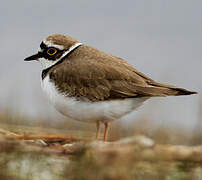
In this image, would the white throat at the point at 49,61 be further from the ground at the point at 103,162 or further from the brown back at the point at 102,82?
the ground at the point at 103,162

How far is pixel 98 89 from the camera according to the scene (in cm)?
Answer: 500

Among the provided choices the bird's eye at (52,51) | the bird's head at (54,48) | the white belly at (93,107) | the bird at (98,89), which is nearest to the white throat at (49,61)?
the bird's head at (54,48)

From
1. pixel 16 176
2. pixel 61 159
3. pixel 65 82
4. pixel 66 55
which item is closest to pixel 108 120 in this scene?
pixel 65 82

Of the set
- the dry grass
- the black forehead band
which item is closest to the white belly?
the black forehead band

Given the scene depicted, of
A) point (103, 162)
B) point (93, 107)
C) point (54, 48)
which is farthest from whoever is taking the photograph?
point (54, 48)

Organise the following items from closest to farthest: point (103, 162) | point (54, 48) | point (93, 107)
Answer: point (103, 162)
point (93, 107)
point (54, 48)

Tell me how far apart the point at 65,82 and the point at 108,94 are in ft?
1.92

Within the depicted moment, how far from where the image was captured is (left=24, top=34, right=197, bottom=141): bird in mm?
4993

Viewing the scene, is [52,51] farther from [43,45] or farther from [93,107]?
[93,107]

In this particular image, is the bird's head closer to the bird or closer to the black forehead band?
the black forehead band

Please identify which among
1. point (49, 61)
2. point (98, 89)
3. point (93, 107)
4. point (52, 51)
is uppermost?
point (52, 51)

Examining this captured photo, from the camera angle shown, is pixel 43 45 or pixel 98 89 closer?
pixel 98 89

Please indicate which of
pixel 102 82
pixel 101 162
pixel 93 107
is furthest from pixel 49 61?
pixel 101 162

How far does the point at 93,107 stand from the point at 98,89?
9.1 inches
